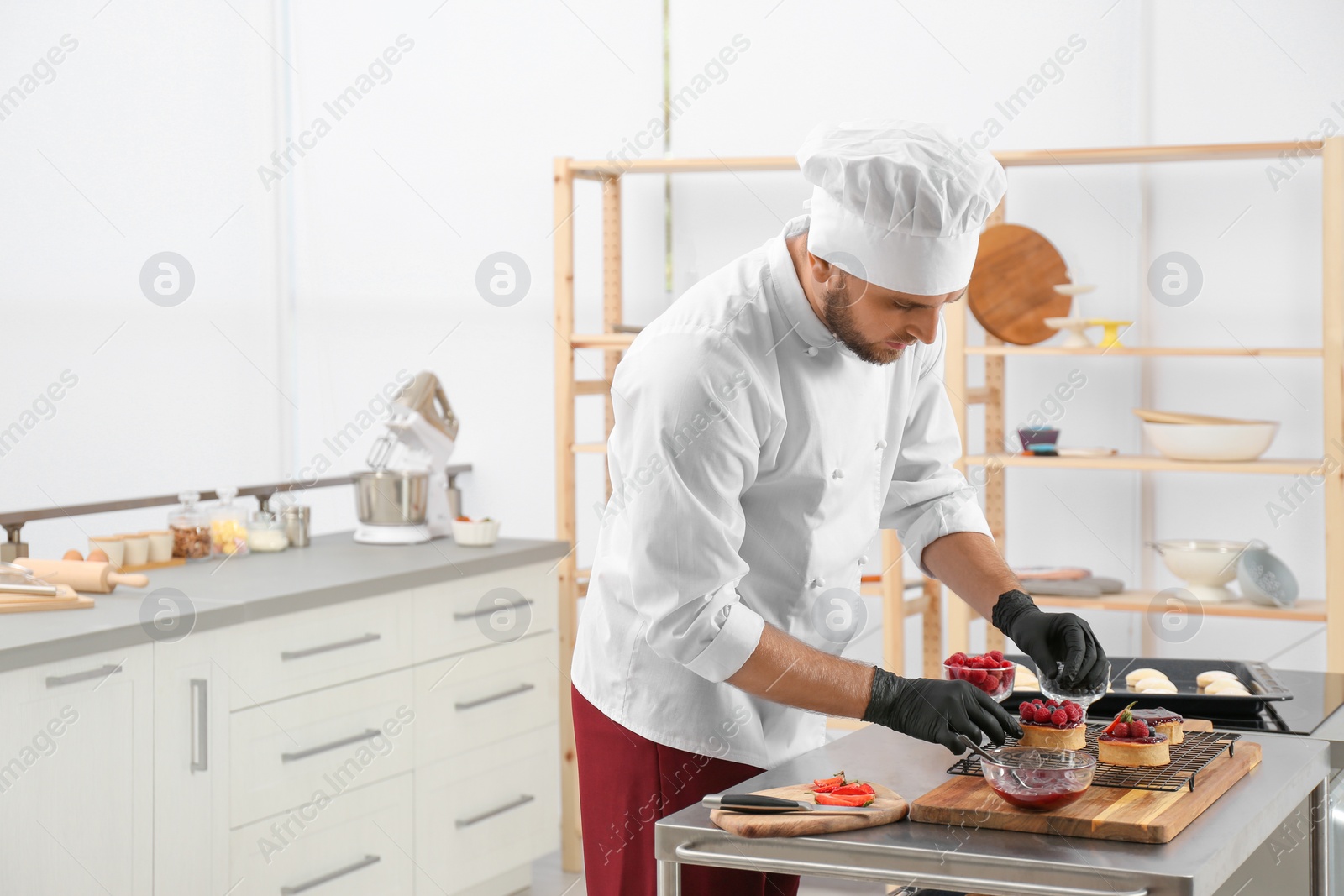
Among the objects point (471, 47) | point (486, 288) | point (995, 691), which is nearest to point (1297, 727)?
point (995, 691)

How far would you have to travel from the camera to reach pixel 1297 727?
5.96ft

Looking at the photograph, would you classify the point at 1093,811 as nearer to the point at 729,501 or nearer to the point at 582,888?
the point at 729,501

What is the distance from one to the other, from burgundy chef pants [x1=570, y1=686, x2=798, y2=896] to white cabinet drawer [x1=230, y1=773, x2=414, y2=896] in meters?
1.10

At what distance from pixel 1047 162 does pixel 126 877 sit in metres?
2.43

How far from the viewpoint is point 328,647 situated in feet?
8.99

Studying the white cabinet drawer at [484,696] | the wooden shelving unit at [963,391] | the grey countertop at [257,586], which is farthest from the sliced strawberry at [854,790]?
the wooden shelving unit at [963,391]

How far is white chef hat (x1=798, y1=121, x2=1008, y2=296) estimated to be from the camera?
1.57 metres

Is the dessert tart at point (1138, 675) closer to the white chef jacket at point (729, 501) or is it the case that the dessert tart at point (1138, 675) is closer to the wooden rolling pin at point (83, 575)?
the white chef jacket at point (729, 501)

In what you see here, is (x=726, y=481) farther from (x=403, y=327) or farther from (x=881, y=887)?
(x=403, y=327)

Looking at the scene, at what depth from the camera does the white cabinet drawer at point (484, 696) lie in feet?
9.83

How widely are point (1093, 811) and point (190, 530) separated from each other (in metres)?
2.27

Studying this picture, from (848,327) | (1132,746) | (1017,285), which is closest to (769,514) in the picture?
(848,327)

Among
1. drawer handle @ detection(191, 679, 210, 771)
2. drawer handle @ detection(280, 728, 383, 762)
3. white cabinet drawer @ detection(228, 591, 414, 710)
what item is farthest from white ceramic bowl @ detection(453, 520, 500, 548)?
drawer handle @ detection(191, 679, 210, 771)

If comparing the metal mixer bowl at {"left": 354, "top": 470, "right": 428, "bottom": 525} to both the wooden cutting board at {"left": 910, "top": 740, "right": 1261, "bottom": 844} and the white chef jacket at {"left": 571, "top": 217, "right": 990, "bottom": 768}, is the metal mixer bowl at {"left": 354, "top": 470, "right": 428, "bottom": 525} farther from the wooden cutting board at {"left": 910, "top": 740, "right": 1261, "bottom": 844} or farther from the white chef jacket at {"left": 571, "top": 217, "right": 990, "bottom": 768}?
the wooden cutting board at {"left": 910, "top": 740, "right": 1261, "bottom": 844}
